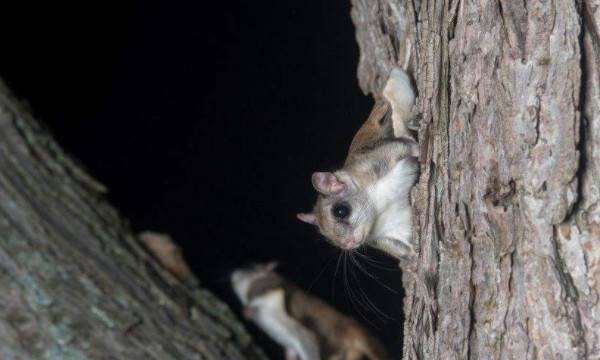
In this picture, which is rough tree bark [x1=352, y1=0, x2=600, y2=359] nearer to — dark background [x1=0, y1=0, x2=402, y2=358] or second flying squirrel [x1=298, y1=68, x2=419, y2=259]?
second flying squirrel [x1=298, y1=68, x2=419, y2=259]

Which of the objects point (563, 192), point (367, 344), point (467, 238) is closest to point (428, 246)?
point (467, 238)

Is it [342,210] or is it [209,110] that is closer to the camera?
[342,210]

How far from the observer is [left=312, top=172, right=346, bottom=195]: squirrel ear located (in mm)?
2699

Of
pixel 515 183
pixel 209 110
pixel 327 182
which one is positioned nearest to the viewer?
pixel 515 183

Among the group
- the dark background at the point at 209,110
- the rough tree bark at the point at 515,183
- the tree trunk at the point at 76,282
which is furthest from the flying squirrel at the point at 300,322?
the rough tree bark at the point at 515,183

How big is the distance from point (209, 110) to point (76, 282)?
267 centimetres

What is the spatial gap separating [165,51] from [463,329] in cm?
366

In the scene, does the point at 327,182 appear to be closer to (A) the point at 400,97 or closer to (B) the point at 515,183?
(A) the point at 400,97

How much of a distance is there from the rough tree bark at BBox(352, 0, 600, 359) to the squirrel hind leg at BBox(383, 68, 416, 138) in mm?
675

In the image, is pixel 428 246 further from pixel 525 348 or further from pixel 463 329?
pixel 525 348

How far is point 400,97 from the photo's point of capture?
8.34 ft

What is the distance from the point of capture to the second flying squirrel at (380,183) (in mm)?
2512

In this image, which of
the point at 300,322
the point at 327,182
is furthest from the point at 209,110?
the point at 327,182

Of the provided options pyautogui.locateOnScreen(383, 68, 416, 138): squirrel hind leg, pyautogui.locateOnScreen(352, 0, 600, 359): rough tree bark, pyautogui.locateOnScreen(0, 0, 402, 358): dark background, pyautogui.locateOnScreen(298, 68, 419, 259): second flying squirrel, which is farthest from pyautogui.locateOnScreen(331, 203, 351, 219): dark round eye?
pyautogui.locateOnScreen(0, 0, 402, 358): dark background
